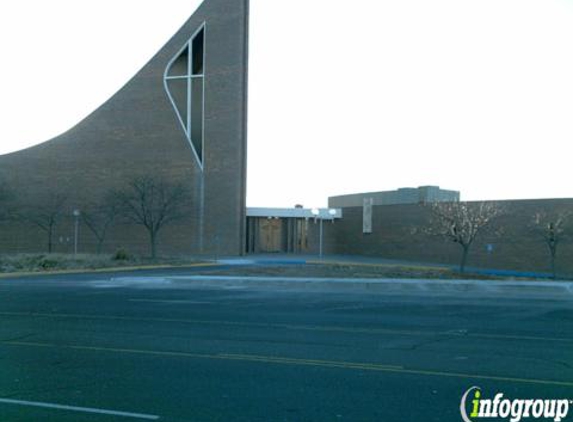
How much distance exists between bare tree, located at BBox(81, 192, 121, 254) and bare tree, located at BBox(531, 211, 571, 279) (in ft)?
89.6

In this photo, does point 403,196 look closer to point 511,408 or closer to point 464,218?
point 464,218

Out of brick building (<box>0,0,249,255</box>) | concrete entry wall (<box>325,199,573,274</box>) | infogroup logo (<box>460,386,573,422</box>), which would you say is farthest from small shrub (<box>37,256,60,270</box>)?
infogroup logo (<box>460,386,573,422</box>)

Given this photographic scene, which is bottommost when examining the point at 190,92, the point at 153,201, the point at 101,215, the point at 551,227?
the point at 551,227

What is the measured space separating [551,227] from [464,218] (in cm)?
460

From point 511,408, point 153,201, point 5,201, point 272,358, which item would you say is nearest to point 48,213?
point 5,201

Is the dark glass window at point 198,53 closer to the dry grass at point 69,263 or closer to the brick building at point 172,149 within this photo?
the brick building at point 172,149

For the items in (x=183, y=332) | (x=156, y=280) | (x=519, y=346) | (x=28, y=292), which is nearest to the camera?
(x=519, y=346)

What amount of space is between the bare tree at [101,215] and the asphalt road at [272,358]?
96.3ft

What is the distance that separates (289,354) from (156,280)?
647 inches

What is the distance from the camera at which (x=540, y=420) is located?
6.82 m

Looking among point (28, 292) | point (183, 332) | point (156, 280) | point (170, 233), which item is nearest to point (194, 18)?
point (170, 233)

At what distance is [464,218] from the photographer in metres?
38.6

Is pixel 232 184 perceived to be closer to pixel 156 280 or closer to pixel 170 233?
pixel 170 233

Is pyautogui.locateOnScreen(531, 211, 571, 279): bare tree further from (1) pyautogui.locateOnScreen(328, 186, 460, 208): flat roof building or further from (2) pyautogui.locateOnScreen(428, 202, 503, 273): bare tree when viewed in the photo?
(1) pyautogui.locateOnScreen(328, 186, 460, 208): flat roof building
